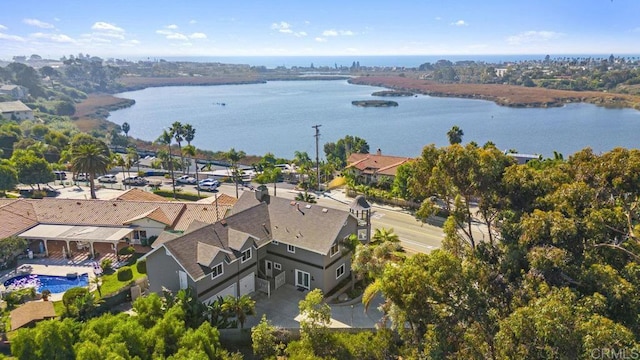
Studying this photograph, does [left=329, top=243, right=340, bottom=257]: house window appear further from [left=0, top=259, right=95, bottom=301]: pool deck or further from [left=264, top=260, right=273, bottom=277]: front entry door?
[left=0, top=259, right=95, bottom=301]: pool deck

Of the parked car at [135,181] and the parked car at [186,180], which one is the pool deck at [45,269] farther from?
the parked car at [135,181]

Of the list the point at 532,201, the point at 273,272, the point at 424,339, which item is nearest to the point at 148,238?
the point at 273,272

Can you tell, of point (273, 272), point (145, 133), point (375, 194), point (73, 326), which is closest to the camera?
point (73, 326)

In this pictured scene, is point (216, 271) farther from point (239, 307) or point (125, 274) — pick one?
point (125, 274)

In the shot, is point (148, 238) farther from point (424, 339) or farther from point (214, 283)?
point (424, 339)

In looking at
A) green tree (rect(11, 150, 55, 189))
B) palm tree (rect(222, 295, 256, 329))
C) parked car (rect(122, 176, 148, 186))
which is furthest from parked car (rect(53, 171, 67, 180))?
palm tree (rect(222, 295, 256, 329))

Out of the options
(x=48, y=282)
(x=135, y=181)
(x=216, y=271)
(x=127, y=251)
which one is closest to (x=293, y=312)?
(x=216, y=271)

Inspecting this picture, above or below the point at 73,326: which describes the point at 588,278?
above
